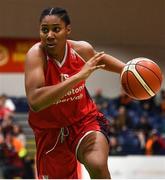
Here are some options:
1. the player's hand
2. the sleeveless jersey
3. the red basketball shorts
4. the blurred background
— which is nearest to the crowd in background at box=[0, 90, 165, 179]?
the blurred background

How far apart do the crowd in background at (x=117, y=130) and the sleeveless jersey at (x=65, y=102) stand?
5.08 m

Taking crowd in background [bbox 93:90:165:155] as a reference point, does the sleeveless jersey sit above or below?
above

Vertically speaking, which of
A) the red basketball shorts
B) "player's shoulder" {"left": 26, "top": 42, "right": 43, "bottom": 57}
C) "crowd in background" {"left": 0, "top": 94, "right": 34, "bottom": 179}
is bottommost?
"crowd in background" {"left": 0, "top": 94, "right": 34, "bottom": 179}

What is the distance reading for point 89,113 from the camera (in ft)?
11.3

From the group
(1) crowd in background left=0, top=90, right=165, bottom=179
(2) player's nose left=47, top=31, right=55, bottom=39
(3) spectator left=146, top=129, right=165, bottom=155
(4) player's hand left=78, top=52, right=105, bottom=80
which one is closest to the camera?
(4) player's hand left=78, top=52, right=105, bottom=80

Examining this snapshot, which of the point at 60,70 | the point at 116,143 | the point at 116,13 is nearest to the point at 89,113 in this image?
the point at 60,70

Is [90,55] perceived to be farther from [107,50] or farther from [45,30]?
[107,50]

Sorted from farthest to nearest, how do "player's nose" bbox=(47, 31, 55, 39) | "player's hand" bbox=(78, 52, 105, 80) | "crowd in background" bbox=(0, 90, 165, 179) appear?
"crowd in background" bbox=(0, 90, 165, 179)
"player's nose" bbox=(47, 31, 55, 39)
"player's hand" bbox=(78, 52, 105, 80)

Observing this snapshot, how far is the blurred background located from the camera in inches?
399

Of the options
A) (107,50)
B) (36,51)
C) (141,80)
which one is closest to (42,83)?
(36,51)

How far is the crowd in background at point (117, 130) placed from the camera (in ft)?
28.6

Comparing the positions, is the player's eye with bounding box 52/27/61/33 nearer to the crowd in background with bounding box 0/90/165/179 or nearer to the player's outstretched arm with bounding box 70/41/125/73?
the player's outstretched arm with bounding box 70/41/125/73

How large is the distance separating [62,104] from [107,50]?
27.4 feet

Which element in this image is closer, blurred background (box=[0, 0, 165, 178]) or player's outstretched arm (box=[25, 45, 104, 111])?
player's outstretched arm (box=[25, 45, 104, 111])
